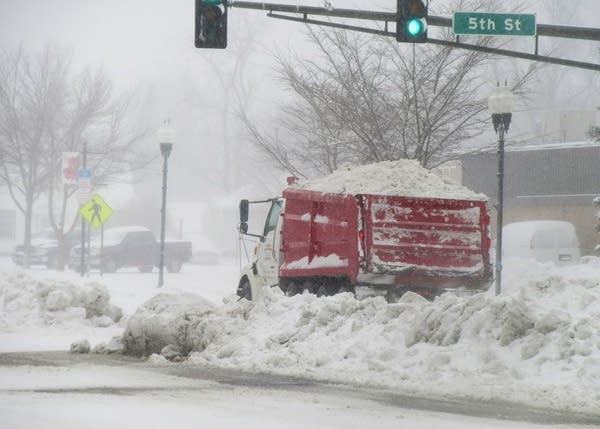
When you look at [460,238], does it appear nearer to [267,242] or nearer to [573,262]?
[267,242]

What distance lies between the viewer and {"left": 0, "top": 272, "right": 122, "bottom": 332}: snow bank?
65.6ft

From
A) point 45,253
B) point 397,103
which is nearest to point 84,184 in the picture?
point 397,103

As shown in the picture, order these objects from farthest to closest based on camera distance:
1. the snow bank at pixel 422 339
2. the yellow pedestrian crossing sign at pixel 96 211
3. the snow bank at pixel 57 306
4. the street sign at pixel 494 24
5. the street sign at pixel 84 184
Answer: the street sign at pixel 84 184, the yellow pedestrian crossing sign at pixel 96 211, the snow bank at pixel 57 306, the street sign at pixel 494 24, the snow bank at pixel 422 339

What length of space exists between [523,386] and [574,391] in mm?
582

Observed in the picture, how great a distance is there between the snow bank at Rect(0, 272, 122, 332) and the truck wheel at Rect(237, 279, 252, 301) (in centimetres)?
219

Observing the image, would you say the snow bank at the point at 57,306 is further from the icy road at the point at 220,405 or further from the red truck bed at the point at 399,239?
the icy road at the point at 220,405

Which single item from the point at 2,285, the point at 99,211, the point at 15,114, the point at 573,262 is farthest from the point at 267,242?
the point at 15,114

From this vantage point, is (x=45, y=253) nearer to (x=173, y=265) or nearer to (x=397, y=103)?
(x=173, y=265)

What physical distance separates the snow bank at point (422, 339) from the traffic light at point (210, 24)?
4.33 meters

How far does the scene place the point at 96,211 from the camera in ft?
124

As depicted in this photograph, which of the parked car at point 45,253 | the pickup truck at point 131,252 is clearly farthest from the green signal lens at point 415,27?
the parked car at point 45,253

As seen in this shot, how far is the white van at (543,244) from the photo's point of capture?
106 ft

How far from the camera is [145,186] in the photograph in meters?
111

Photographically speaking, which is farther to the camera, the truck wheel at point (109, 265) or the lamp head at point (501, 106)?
the truck wheel at point (109, 265)
